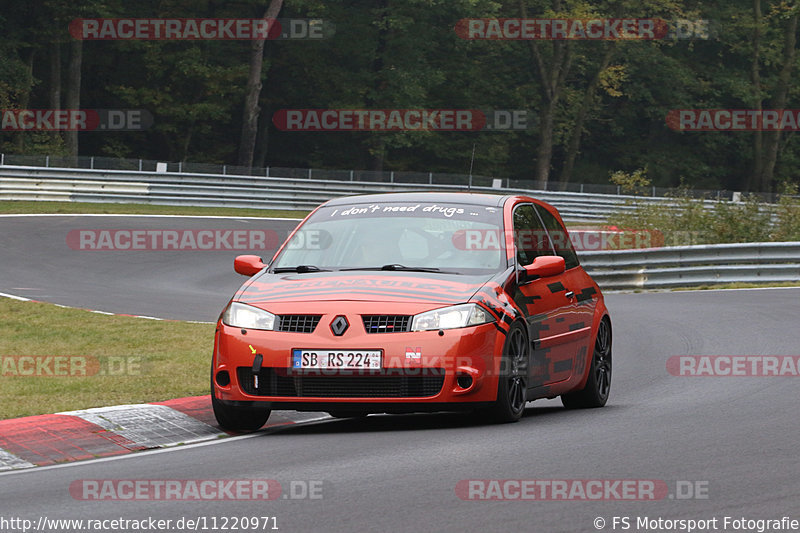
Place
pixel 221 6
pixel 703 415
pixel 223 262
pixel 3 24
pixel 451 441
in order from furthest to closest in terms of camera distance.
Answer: pixel 221 6
pixel 3 24
pixel 223 262
pixel 703 415
pixel 451 441

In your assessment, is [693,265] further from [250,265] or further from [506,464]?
[506,464]

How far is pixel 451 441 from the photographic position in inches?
325

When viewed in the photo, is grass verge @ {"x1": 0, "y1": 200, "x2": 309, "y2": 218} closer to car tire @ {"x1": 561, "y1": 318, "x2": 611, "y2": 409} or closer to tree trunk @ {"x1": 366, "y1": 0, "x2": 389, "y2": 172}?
tree trunk @ {"x1": 366, "y1": 0, "x2": 389, "y2": 172}

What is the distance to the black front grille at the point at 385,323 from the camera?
8.48 m

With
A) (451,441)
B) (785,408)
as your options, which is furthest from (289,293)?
(785,408)

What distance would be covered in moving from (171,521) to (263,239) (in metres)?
27.1

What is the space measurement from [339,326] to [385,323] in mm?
292

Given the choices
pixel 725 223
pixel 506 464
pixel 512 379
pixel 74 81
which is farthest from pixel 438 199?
pixel 74 81

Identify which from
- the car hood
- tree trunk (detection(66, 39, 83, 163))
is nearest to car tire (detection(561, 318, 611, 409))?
the car hood

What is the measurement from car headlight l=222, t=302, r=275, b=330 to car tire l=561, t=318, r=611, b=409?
288 centimetres

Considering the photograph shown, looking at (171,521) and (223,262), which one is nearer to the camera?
(171,521)

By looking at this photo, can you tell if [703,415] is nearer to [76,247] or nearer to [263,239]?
[76,247]

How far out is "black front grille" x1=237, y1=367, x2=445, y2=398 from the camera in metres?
8.43

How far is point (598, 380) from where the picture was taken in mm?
10594
